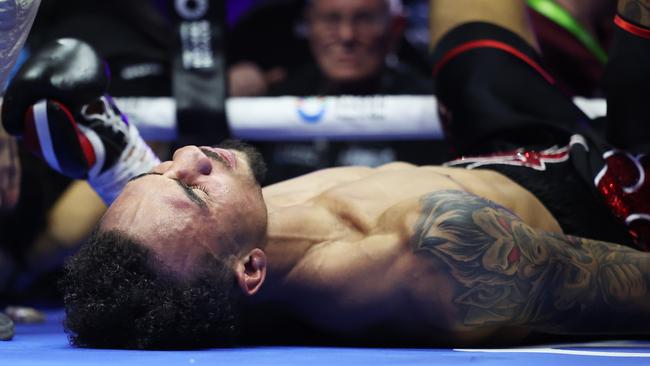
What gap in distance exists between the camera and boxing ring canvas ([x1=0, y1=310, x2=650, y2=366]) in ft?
4.42

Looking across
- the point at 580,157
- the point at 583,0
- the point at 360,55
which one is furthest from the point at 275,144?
the point at 580,157

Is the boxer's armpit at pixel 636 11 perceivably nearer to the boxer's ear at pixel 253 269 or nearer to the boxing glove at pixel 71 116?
the boxer's ear at pixel 253 269

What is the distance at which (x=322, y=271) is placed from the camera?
159 centimetres

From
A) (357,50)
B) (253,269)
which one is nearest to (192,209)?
(253,269)

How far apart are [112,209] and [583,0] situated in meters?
1.75

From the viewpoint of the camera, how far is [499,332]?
63.4 inches

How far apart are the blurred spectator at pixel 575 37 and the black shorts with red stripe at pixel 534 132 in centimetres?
55

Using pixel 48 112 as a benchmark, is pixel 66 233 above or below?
below

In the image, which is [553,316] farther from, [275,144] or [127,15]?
[127,15]

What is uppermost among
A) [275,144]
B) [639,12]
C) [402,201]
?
[639,12]

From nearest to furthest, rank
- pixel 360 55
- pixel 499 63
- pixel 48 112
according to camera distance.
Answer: pixel 48 112 → pixel 499 63 → pixel 360 55

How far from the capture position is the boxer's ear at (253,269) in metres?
1.55

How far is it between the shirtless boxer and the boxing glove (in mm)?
304

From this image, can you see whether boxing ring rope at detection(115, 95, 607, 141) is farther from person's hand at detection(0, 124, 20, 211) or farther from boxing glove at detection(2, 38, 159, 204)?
boxing glove at detection(2, 38, 159, 204)
